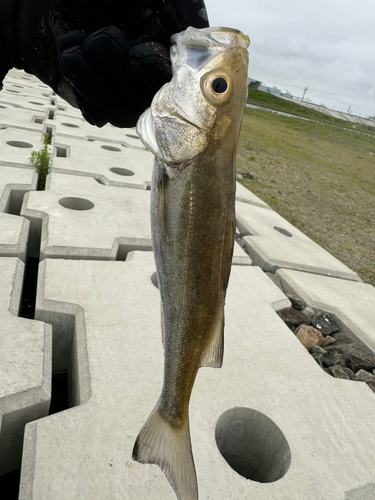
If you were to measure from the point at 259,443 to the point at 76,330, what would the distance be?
1.13 metres

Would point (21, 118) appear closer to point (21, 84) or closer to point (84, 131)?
point (84, 131)

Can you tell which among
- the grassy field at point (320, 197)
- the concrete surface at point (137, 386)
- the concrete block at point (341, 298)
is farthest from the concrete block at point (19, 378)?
the grassy field at point (320, 197)

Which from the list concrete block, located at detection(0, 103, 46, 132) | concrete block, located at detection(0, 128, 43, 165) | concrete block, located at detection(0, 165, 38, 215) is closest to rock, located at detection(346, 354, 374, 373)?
concrete block, located at detection(0, 165, 38, 215)

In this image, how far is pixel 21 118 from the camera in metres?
6.16

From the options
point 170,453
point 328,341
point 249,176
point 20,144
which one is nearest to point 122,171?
point 20,144

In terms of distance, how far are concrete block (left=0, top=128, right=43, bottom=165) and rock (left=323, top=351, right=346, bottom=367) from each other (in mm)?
3584

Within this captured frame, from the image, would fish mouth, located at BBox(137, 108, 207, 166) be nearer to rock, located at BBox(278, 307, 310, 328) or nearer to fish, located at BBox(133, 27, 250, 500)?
fish, located at BBox(133, 27, 250, 500)

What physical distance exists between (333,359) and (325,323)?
0.44m

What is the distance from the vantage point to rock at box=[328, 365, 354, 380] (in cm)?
233

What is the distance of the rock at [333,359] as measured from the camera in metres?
2.45

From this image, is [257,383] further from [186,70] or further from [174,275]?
[186,70]

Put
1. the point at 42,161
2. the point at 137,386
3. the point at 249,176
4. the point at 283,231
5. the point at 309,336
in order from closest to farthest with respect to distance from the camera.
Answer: the point at 137,386 < the point at 309,336 < the point at 42,161 < the point at 283,231 < the point at 249,176

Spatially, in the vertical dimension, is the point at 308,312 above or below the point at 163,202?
below

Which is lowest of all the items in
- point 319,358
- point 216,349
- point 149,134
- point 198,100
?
point 319,358
